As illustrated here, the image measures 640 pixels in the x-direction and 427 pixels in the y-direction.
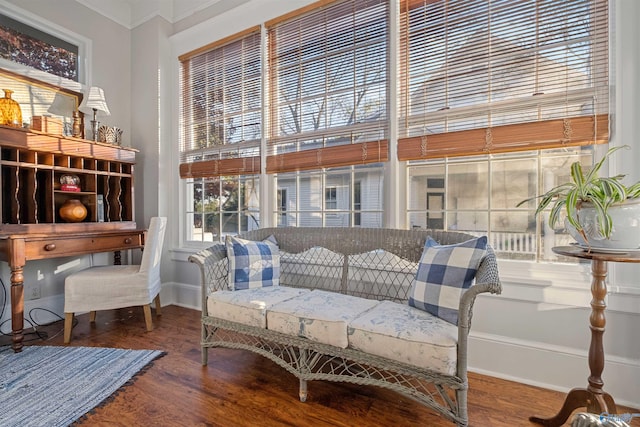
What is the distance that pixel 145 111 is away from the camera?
3.50 m

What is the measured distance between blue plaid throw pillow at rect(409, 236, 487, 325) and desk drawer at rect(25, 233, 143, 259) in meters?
2.63

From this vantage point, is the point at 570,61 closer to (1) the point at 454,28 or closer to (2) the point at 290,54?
(1) the point at 454,28

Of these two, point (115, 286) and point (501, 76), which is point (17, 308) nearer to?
point (115, 286)

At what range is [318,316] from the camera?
169cm

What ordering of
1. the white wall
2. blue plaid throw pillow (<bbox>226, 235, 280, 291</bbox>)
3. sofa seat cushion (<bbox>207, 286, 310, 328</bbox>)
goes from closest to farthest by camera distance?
the white wall < sofa seat cushion (<bbox>207, 286, 310, 328</bbox>) < blue plaid throw pillow (<bbox>226, 235, 280, 291</bbox>)

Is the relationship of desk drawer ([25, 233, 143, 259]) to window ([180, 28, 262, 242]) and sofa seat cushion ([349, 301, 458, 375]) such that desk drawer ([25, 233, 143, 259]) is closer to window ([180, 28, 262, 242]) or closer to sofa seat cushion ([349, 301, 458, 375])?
window ([180, 28, 262, 242])

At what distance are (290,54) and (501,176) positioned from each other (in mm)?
2023

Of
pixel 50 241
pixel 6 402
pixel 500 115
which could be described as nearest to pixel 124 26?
pixel 50 241

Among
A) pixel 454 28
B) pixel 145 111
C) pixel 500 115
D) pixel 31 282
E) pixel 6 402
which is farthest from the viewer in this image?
pixel 145 111

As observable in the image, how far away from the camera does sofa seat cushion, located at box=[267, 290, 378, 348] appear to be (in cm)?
162

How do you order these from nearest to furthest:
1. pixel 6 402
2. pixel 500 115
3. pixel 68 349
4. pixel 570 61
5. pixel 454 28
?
pixel 6 402
pixel 570 61
pixel 500 115
pixel 454 28
pixel 68 349

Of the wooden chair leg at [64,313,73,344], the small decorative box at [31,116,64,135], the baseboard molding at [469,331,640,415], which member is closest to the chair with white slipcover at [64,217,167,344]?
the wooden chair leg at [64,313,73,344]

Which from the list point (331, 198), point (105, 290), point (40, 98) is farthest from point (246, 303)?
point (40, 98)

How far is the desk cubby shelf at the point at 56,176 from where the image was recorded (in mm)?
2538
